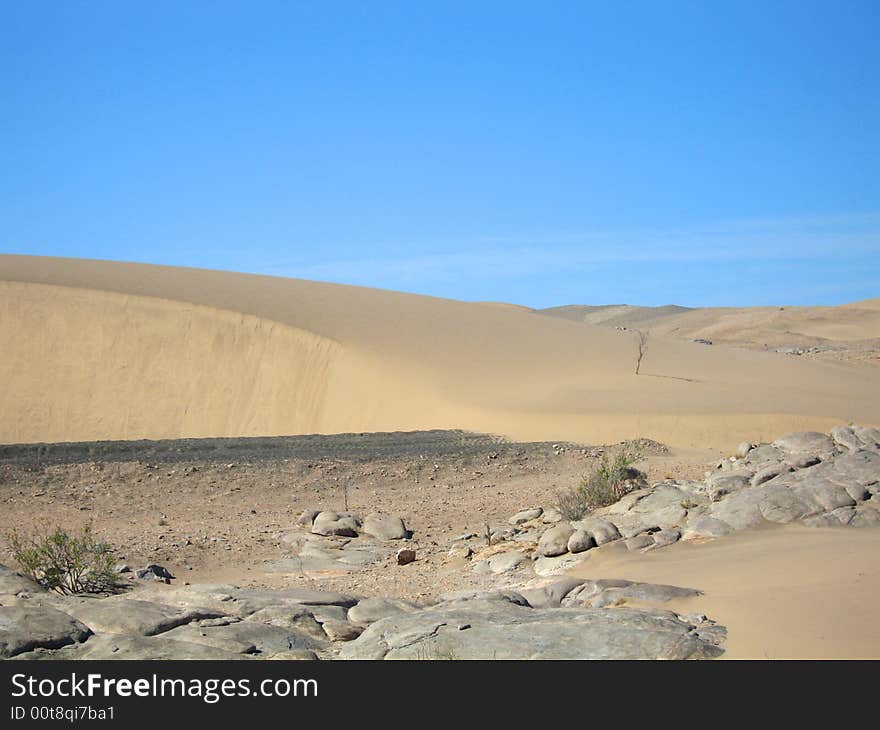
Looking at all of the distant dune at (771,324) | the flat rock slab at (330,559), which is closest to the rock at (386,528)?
the flat rock slab at (330,559)

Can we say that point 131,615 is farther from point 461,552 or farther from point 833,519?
point 833,519

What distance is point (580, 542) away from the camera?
1060 cm

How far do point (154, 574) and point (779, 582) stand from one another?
6.55 meters

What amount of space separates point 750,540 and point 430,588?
3.31 m

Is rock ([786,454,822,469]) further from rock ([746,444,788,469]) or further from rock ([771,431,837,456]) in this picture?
rock ([771,431,837,456])

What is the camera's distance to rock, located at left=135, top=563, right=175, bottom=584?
10703 millimetres

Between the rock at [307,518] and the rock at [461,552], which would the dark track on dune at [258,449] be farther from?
the rock at [461,552]

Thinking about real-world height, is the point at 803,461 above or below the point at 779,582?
above

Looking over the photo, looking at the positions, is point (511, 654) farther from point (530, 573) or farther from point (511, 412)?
point (511, 412)

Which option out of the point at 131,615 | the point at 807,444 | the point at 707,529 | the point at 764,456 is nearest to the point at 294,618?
the point at 131,615

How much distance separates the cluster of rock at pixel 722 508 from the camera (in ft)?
33.3

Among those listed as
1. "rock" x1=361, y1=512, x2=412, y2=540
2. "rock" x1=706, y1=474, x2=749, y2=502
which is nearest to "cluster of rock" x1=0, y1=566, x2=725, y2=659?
"rock" x1=706, y1=474, x2=749, y2=502

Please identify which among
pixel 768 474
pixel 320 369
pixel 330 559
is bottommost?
pixel 330 559
